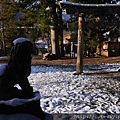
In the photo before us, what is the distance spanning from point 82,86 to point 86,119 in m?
3.04

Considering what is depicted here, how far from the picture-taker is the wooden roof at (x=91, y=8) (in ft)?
31.0

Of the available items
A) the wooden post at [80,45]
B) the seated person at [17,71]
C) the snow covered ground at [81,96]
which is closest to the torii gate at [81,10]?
the wooden post at [80,45]

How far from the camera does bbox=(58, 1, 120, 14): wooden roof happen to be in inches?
372

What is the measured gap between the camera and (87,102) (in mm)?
5438

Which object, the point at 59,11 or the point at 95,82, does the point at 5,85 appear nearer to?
the point at 95,82

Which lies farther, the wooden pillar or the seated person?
the wooden pillar

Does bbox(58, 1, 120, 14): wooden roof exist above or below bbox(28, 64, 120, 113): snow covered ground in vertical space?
above

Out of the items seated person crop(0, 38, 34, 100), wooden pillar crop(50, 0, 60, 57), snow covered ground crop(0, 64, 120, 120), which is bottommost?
snow covered ground crop(0, 64, 120, 120)

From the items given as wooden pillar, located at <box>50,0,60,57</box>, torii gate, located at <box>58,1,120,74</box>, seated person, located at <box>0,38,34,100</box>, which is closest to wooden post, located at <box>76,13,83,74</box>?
torii gate, located at <box>58,1,120,74</box>

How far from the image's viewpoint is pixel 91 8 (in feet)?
32.3

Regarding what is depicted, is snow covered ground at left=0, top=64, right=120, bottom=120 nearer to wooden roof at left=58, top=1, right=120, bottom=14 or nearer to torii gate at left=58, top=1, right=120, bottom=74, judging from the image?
torii gate at left=58, top=1, right=120, bottom=74

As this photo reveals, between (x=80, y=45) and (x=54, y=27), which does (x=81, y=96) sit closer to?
(x=80, y=45)

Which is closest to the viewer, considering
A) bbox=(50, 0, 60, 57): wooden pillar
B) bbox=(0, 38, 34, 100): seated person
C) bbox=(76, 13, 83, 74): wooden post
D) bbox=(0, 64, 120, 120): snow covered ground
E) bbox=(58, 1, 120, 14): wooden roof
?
bbox=(0, 38, 34, 100): seated person

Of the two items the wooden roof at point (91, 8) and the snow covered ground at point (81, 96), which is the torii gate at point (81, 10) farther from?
the snow covered ground at point (81, 96)
